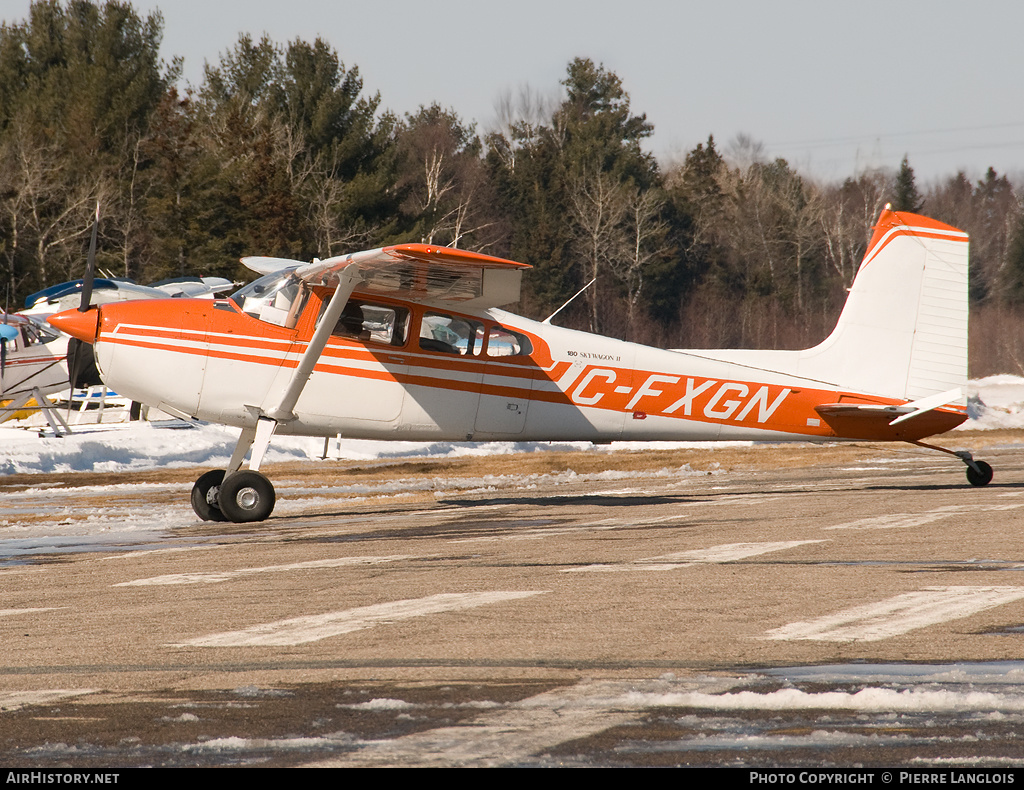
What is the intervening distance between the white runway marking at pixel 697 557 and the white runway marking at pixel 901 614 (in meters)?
1.67

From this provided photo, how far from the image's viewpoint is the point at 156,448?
20828 mm

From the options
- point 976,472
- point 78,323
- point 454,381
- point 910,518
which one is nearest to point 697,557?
point 910,518

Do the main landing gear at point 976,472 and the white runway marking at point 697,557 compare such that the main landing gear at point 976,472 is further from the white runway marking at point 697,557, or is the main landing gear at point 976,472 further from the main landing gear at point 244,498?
the main landing gear at point 244,498

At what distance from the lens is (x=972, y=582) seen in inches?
237

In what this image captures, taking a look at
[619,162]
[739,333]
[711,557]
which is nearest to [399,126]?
[619,162]

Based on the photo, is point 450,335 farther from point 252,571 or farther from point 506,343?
point 252,571

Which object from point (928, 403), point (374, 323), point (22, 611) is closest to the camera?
point (22, 611)

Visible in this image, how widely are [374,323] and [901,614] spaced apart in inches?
323

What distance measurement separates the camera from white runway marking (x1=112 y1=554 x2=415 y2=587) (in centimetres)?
705

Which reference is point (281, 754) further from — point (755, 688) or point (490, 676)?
point (755, 688)

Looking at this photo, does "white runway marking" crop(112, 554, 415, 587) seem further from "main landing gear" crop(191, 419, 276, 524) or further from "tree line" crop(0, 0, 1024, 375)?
"tree line" crop(0, 0, 1024, 375)

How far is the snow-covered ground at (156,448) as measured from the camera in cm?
1916

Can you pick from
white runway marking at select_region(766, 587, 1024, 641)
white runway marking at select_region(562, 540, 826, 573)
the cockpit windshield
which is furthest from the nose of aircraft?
white runway marking at select_region(766, 587, 1024, 641)

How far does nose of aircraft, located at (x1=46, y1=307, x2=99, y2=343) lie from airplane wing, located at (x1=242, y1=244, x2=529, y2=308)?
220cm
